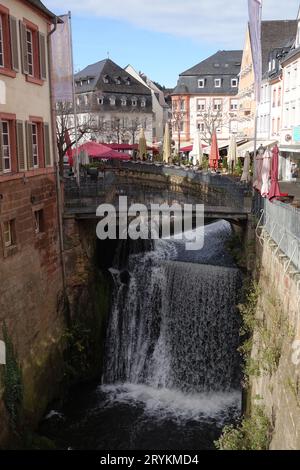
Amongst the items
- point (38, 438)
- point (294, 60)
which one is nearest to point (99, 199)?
point (38, 438)

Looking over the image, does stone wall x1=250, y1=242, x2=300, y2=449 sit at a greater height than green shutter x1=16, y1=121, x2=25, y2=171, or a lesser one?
lesser

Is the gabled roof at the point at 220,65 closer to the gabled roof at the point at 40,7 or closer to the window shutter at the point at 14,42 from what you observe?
the gabled roof at the point at 40,7

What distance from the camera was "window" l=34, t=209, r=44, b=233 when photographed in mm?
16311

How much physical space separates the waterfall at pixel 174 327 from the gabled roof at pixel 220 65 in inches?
2015

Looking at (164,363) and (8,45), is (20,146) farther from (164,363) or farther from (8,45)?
(164,363)

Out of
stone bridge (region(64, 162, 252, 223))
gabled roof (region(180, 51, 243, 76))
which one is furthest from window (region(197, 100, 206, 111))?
stone bridge (region(64, 162, 252, 223))

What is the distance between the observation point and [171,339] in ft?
63.7

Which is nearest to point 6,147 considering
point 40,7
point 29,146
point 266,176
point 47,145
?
point 29,146

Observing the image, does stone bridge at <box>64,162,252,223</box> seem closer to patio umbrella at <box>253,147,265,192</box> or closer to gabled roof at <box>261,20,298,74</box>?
patio umbrella at <box>253,147,265,192</box>

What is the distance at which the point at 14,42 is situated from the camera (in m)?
14.1

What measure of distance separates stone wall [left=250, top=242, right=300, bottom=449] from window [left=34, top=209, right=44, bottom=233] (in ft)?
23.5

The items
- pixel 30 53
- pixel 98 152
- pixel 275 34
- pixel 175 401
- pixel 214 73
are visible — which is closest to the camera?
pixel 30 53

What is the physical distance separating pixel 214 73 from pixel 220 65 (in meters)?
1.57

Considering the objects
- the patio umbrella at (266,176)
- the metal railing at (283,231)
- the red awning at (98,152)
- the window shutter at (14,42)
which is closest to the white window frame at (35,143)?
the window shutter at (14,42)
